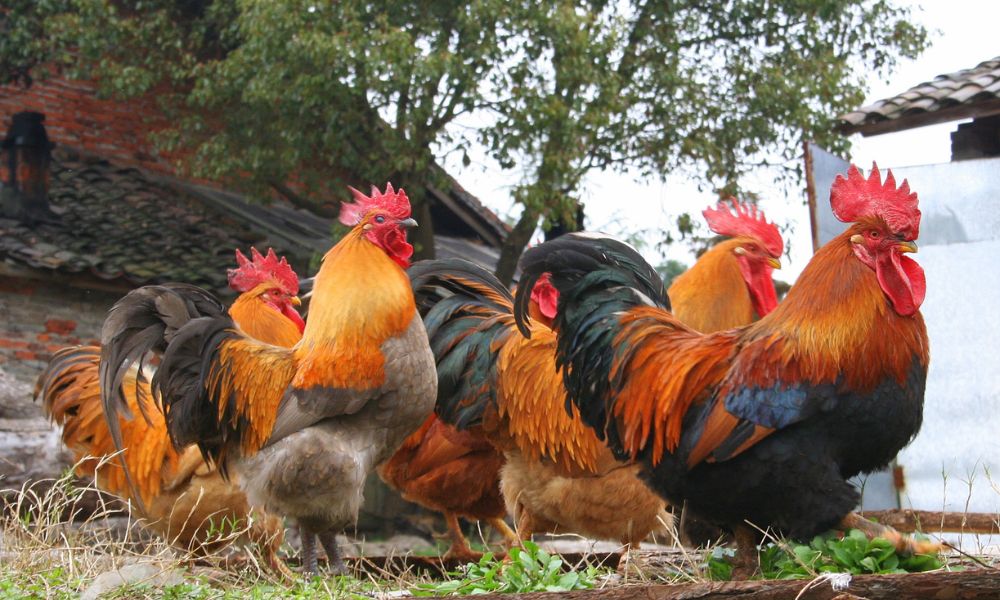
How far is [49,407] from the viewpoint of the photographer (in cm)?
589

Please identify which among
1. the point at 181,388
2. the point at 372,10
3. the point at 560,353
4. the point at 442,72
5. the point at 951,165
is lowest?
the point at 181,388

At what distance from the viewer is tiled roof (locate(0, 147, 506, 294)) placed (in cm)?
1158

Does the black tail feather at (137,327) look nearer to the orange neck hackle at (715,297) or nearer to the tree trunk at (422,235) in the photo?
the orange neck hackle at (715,297)

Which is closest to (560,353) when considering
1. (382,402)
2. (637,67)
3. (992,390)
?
(382,402)

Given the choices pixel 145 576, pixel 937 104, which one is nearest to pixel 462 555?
pixel 145 576

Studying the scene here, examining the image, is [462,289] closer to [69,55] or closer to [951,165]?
[951,165]

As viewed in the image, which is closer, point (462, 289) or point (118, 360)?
point (118, 360)

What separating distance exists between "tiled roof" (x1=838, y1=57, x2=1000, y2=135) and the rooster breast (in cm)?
485

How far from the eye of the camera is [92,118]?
14.3 metres

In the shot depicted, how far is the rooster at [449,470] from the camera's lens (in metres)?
5.82

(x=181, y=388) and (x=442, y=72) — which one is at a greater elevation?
(x=442, y=72)

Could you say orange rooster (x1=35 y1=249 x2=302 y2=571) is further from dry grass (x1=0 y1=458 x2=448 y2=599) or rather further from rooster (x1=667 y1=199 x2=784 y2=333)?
rooster (x1=667 y1=199 x2=784 y2=333)

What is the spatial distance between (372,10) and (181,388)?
6.80m

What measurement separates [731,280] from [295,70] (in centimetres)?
636
